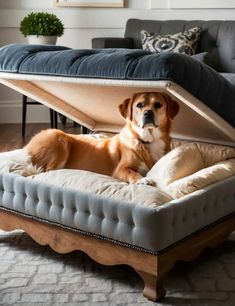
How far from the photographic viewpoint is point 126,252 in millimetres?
1709

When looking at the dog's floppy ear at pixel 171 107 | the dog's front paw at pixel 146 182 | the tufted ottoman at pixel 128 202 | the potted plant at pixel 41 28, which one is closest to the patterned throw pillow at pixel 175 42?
the potted plant at pixel 41 28

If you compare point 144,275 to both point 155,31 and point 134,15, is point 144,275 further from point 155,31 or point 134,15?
point 134,15

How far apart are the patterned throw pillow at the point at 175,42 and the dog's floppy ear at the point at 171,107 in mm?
2065

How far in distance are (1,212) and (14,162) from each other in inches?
8.3

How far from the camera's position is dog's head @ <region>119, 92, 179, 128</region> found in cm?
204

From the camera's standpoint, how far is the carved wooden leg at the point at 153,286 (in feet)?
5.41

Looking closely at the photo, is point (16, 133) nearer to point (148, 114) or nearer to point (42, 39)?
point (42, 39)

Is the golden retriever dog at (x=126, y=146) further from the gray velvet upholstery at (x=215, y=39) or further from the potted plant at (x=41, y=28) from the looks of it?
the potted plant at (x=41, y=28)

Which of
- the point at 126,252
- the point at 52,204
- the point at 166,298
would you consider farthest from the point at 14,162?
the point at 166,298

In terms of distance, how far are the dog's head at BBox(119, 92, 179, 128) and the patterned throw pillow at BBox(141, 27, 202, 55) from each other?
6.80 ft

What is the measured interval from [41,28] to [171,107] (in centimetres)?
249

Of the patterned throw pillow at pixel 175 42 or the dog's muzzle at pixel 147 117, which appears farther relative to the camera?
the patterned throw pillow at pixel 175 42

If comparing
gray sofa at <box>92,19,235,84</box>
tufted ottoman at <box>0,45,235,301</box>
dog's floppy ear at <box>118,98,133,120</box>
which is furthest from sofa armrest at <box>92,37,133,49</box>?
dog's floppy ear at <box>118,98,133,120</box>

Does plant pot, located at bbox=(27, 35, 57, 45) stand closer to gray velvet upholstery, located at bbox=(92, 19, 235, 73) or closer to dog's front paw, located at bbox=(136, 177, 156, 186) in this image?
gray velvet upholstery, located at bbox=(92, 19, 235, 73)
